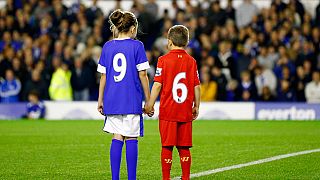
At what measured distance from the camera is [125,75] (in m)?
9.59

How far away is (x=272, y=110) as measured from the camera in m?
24.2

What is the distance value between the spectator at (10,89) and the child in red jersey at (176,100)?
16.0 metres

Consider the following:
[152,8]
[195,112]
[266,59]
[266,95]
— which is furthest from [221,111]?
[195,112]

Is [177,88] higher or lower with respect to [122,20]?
lower

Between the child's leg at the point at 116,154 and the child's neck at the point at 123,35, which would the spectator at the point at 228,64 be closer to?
the child's neck at the point at 123,35

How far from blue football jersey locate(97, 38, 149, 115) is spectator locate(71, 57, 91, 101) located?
50.9ft

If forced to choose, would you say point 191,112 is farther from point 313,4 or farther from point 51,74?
point 313,4

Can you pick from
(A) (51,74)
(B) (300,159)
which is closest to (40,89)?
(A) (51,74)

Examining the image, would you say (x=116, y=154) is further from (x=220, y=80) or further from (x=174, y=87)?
(x=220, y=80)

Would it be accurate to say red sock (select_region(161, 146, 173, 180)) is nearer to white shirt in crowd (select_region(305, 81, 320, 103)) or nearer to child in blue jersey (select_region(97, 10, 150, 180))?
child in blue jersey (select_region(97, 10, 150, 180))

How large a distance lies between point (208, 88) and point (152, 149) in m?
10.1

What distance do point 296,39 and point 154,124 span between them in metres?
5.69

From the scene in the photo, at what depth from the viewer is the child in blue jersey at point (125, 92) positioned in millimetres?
9555

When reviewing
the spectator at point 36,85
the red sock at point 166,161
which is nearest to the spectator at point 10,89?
the spectator at point 36,85
